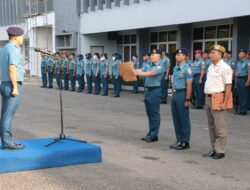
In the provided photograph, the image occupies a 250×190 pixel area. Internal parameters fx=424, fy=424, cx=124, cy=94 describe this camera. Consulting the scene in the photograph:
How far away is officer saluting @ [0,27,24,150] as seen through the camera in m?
6.42

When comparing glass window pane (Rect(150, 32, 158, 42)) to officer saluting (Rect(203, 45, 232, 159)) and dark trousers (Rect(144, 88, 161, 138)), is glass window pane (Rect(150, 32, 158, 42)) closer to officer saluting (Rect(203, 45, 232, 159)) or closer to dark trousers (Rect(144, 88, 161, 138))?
dark trousers (Rect(144, 88, 161, 138))

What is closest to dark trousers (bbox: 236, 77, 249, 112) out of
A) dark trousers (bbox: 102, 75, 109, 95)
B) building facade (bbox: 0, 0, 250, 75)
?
building facade (bbox: 0, 0, 250, 75)

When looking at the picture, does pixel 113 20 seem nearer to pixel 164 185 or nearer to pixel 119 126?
pixel 119 126

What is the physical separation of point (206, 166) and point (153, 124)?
2.04m

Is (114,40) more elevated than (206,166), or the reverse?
(114,40)

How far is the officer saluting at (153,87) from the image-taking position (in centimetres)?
834

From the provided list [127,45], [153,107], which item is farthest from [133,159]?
[127,45]

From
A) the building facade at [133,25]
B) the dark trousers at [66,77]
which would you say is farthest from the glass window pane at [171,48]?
the dark trousers at [66,77]

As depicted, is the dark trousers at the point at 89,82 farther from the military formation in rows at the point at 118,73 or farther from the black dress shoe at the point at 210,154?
the black dress shoe at the point at 210,154

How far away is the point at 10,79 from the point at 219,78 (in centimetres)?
339

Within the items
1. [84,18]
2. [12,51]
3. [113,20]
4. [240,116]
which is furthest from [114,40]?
[12,51]

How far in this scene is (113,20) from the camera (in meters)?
22.4

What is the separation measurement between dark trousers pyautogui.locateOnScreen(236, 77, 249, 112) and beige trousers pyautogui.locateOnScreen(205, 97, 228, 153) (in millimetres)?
5832

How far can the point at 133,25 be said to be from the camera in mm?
20797
